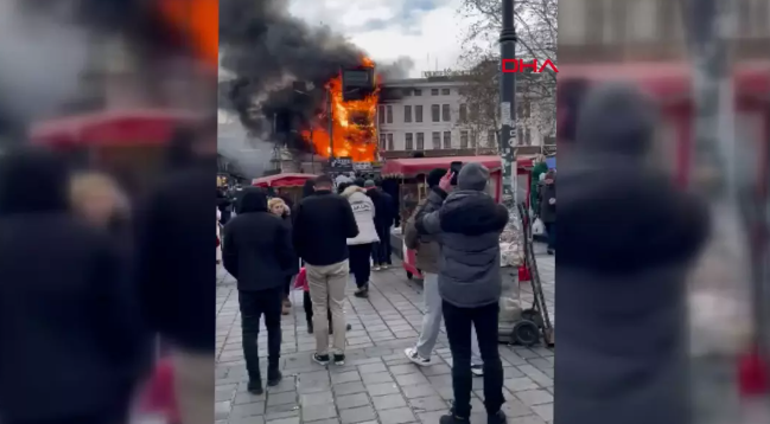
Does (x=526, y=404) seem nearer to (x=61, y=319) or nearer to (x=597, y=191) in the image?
(x=597, y=191)

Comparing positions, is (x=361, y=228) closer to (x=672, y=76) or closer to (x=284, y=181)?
(x=672, y=76)

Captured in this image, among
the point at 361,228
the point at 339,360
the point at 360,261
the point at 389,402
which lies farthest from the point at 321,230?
the point at 360,261

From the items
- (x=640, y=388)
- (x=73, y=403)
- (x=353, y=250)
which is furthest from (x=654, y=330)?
(x=353, y=250)

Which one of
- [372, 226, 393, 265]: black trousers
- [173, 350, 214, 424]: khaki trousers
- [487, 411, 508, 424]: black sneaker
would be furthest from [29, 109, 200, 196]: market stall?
[372, 226, 393, 265]: black trousers

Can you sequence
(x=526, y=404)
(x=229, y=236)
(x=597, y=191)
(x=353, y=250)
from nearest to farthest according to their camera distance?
1. (x=597, y=191)
2. (x=526, y=404)
3. (x=229, y=236)
4. (x=353, y=250)

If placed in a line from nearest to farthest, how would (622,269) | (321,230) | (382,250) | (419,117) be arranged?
(622,269) < (321,230) < (382,250) < (419,117)

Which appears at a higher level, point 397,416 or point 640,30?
point 640,30

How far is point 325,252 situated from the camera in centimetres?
487

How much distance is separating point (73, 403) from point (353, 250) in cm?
574

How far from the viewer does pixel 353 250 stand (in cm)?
731

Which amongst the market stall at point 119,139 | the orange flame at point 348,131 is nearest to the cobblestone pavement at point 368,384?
the market stall at point 119,139

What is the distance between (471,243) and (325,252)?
1.85 meters

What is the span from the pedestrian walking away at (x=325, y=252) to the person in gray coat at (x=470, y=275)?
1.60 m

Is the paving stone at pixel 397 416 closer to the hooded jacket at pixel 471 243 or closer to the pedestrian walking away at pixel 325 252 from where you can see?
the hooded jacket at pixel 471 243
